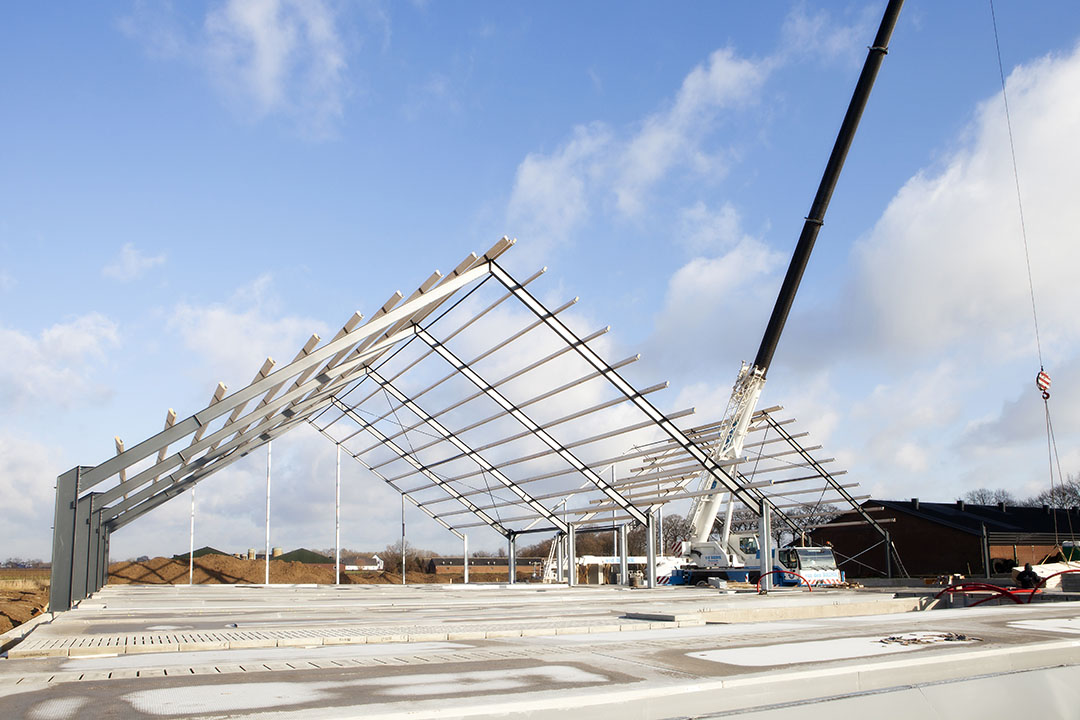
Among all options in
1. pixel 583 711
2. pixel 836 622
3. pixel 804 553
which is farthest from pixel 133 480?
pixel 804 553

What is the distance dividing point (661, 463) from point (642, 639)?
21.6m

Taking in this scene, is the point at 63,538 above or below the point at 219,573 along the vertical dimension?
above

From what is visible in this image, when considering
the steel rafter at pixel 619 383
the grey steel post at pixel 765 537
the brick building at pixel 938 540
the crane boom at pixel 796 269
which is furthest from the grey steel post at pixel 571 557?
the brick building at pixel 938 540

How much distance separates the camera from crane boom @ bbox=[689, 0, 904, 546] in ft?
85.4

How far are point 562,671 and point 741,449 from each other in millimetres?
24533

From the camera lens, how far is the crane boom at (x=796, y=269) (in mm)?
26016

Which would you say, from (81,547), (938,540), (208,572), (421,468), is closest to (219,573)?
(208,572)

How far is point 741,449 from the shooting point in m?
30.2

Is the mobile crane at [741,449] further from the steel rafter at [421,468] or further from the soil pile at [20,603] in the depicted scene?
the soil pile at [20,603]

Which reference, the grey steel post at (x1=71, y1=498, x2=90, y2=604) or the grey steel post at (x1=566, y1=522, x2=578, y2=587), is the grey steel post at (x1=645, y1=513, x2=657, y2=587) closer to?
the grey steel post at (x1=566, y1=522, x2=578, y2=587)

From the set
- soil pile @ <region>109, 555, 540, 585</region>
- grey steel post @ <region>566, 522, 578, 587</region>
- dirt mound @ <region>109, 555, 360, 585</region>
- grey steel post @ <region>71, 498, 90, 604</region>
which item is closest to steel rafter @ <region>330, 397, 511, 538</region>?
grey steel post @ <region>566, 522, 578, 587</region>

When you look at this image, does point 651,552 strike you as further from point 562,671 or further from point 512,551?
point 562,671

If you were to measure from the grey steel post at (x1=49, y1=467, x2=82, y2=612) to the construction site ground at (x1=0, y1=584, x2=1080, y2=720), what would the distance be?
445 cm

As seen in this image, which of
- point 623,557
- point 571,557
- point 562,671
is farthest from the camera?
point 571,557
